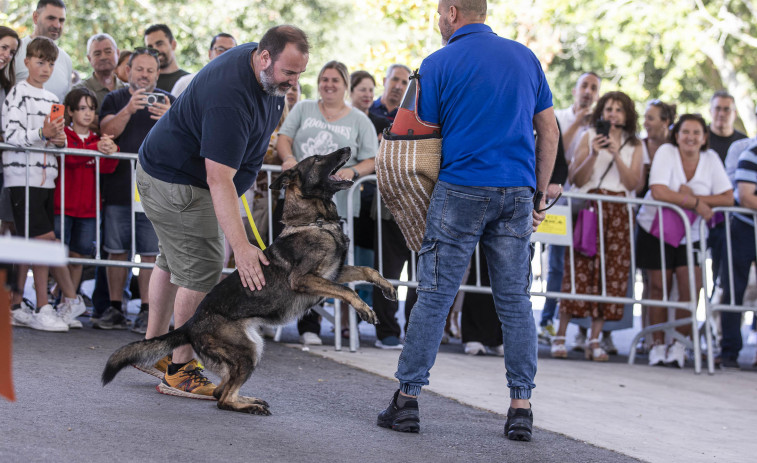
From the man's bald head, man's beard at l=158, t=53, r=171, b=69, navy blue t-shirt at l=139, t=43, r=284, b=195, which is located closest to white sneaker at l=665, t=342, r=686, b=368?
the man's bald head

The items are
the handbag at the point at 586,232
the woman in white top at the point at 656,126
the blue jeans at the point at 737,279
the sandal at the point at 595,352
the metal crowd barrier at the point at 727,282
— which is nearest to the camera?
the metal crowd barrier at the point at 727,282

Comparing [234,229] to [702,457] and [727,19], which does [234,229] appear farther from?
[727,19]

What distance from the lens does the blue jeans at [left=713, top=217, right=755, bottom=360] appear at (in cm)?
808

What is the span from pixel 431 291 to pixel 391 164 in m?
0.65

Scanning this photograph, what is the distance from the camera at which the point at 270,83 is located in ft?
13.7

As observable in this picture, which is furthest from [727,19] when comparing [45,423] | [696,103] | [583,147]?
[45,423]

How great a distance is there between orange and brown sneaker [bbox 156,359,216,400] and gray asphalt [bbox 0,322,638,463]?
0.07 metres

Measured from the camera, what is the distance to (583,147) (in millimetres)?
7805

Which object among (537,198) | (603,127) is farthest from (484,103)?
(603,127)

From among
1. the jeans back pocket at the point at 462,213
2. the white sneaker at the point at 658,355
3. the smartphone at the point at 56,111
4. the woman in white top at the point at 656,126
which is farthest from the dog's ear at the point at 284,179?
the woman in white top at the point at 656,126

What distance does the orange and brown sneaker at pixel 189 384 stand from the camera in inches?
182

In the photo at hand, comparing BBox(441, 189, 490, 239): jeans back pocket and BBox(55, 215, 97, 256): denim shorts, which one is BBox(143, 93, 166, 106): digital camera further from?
BBox(441, 189, 490, 239): jeans back pocket

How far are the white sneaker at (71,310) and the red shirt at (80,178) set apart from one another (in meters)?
0.68

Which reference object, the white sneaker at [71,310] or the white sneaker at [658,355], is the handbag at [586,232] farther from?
the white sneaker at [71,310]
